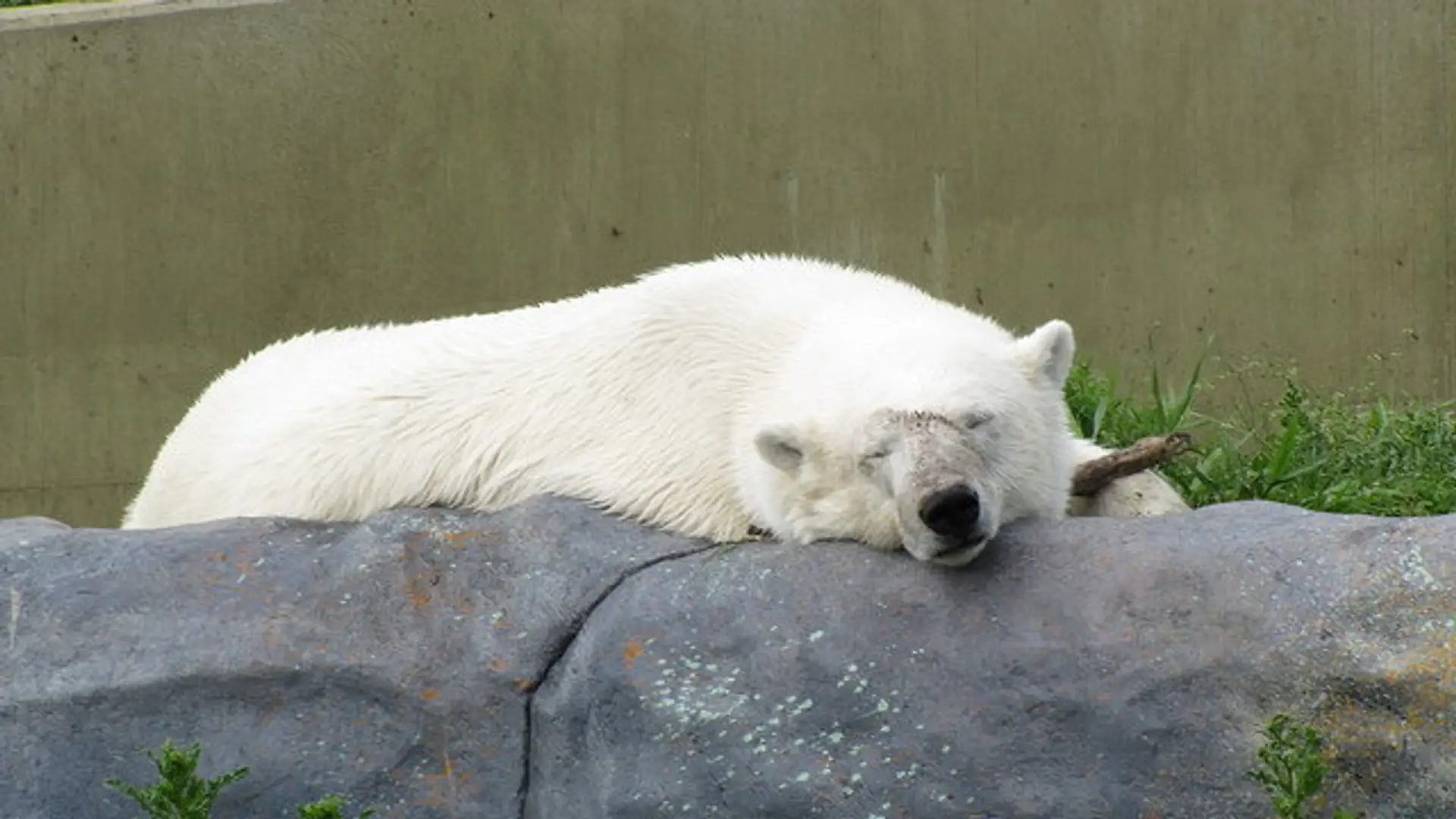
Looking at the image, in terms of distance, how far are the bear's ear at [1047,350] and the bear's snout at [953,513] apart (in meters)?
0.59

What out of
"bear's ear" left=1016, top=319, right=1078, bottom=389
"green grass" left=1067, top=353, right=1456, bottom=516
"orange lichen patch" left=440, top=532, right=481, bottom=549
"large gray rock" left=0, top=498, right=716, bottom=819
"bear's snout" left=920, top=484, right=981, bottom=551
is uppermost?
"bear's ear" left=1016, top=319, right=1078, bottom=389

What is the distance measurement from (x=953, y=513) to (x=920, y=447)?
0.56 feet

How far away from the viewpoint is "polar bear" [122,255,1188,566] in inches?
165

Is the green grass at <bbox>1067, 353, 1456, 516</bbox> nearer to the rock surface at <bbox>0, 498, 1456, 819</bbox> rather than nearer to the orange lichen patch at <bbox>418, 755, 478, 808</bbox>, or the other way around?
the rock surface at <bbox>0, 498, 1456, 819</bbox>

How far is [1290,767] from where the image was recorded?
322 centimetres

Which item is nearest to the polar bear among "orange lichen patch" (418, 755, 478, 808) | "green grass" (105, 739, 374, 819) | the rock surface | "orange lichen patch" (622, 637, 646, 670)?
the rock surface

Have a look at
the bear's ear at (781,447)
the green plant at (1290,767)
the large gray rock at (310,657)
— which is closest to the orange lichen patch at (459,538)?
the large gray rock at (310,657)

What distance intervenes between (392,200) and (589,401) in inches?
148

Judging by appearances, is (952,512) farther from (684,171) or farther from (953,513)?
(684,171)

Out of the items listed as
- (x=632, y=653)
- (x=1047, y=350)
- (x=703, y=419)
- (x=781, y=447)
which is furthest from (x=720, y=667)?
(x=1047, y=350)

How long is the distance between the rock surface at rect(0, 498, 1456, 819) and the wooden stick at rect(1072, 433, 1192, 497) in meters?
0.58

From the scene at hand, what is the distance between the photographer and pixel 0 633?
14.9 ft

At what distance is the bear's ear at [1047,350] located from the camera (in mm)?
4465

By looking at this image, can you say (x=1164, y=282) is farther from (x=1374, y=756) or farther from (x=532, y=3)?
(x=1374, y=756)
